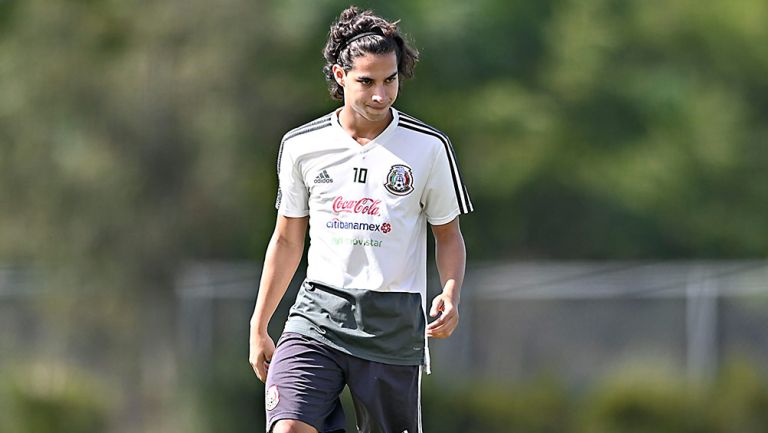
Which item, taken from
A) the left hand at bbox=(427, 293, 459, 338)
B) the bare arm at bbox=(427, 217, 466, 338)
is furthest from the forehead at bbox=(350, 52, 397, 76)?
the left hand at bbox=(427, 293, 459, 338)

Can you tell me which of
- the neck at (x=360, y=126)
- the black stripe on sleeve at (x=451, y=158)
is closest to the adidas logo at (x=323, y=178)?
the neck at (x=360, y=126)

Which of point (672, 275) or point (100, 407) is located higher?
point (672, 275)

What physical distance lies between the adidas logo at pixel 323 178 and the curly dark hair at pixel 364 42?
0.39 meters

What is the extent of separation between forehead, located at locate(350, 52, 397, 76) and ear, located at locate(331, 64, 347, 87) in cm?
11

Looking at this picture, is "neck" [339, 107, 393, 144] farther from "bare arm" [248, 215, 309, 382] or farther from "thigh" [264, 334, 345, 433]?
"thigh" [264, 334, 345, 433]

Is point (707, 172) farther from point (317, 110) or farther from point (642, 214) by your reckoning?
point (317, 110)

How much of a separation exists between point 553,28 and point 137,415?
21.2ft

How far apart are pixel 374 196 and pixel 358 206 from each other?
68mm

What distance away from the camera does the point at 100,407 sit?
16422 millimetres

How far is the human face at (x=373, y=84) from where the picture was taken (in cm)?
554

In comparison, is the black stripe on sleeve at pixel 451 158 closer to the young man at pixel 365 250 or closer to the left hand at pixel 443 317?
the young man at pixel 365 250

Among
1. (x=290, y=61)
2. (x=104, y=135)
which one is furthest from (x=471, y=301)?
(x=104, y=135)

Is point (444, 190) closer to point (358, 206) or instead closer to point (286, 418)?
point (358, 206)

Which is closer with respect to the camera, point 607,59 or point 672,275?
point 672,275
